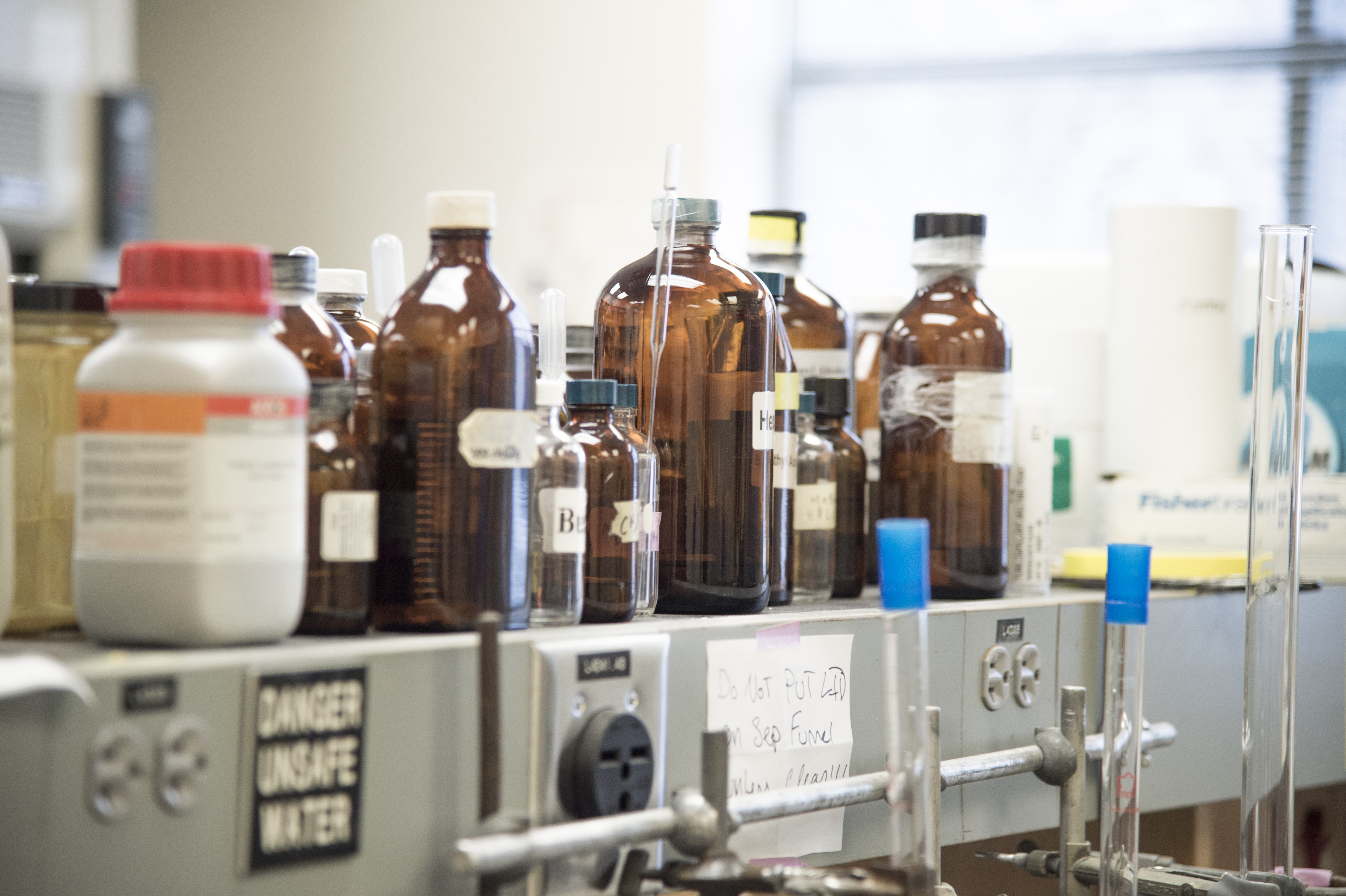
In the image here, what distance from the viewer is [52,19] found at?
9.37 ft

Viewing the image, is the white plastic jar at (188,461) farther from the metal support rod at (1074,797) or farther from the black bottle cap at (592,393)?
the metal support rod at (1074,797)

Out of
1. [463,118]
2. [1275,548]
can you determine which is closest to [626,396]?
[1275,548]

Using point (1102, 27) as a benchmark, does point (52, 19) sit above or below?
below

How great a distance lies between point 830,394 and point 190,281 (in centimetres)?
65

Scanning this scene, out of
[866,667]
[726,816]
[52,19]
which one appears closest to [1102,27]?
[52,19]

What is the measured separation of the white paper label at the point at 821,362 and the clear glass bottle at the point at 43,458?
2.18 feet

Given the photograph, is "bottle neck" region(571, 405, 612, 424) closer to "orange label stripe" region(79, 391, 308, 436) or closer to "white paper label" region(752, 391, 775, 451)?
"white paper label" region(752, 391, 775, 451)

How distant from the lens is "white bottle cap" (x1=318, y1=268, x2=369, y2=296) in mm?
1049

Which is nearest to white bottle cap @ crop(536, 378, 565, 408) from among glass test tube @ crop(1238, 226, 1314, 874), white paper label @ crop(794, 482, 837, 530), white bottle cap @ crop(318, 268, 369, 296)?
white bottle cap @ crop(318, 268, 369, 296)

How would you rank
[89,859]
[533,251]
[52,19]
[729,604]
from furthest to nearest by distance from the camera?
[533,251] → [52,19] → [729,604] → [89,859]

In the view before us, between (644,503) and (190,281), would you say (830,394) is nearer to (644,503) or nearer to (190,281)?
(644,503)

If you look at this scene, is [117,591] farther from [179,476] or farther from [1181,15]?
[1181,15]

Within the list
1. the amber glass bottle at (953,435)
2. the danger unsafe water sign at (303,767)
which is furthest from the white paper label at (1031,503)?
the danger unsafe water sign at (303,767)

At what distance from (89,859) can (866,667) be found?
1.86ft
